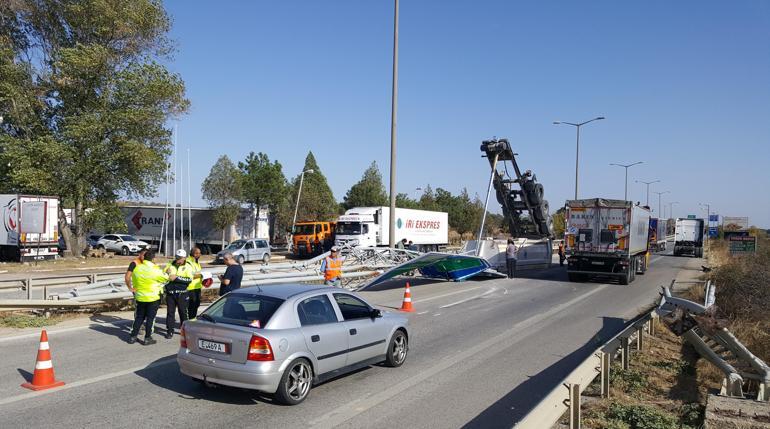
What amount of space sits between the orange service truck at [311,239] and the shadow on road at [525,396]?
1156 inches

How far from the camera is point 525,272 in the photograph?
29.1 m

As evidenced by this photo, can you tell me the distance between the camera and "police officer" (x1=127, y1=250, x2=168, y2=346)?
9758 millimetres

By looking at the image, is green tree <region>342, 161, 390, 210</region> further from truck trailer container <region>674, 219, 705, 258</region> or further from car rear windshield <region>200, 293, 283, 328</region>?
car rear windshield <region>200, 293, 283, 328</region>

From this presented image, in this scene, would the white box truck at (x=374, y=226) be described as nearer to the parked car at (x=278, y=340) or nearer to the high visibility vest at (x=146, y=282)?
the high visibility vest at (x=146, y=282)

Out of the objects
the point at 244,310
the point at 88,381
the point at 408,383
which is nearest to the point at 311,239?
the point at 88,381

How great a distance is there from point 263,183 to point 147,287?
139 ft

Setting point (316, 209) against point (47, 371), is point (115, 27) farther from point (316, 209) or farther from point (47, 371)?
point (47, 371)

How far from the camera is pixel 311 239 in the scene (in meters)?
39.2

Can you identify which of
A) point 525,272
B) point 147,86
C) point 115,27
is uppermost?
point 115,27

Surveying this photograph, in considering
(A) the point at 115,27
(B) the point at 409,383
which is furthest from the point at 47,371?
(A) the point at 115,27

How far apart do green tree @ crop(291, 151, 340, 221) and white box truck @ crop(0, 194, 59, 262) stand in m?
23.0

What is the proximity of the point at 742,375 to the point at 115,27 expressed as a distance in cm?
3419

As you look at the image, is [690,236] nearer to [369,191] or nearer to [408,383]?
[369,191]

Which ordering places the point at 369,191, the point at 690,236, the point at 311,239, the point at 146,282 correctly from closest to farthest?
1. the point at 146,282
2. the point at 311,239
3. the point at 690,236
4. the point at 369,191
